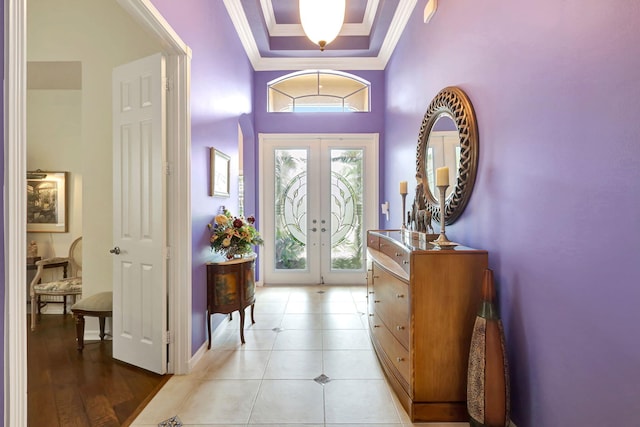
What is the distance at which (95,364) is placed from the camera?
259 centimetres

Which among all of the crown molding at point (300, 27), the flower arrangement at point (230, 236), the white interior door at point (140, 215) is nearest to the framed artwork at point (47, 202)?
the white interior door at point (140, 215)

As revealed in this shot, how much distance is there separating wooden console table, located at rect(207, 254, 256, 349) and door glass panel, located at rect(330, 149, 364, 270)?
235 cm

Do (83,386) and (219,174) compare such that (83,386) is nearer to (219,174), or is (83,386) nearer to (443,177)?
(219,174)

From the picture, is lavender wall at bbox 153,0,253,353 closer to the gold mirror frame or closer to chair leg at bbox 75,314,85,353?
chair leg at bbox 75,314,85,353

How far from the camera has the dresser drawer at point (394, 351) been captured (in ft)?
6.32

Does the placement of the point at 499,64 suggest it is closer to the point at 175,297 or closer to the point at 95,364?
the point at 175,297

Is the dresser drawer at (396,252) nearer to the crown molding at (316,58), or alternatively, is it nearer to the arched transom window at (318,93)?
the crown molding at (316,58)

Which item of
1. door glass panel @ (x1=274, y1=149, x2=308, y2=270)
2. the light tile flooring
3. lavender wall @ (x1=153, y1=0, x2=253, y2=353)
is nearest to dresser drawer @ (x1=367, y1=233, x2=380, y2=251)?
the light tile flooring

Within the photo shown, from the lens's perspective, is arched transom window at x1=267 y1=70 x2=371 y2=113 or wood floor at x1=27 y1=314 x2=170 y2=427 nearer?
wood floor at x1=27 y1=314 x2=170 y2=427

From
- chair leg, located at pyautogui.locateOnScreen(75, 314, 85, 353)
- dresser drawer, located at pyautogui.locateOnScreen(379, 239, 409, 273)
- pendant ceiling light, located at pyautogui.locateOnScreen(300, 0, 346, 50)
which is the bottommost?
chair leg, located at pyautogui.locateOnScreen(75, 314, 85, 353)

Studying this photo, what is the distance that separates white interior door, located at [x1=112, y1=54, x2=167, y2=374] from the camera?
7.79ft

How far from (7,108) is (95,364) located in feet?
7.85

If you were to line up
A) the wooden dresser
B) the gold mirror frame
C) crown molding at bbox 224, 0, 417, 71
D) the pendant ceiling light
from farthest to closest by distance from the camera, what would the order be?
crown molding at bbox 224, 0, 417, 71 < the pendant ceiling light < the gold mirror frame < the wooden dresser

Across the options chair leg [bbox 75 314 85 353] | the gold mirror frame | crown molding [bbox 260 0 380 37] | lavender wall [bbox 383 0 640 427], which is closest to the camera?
lavender wall [bbox 383 0 640 427]
